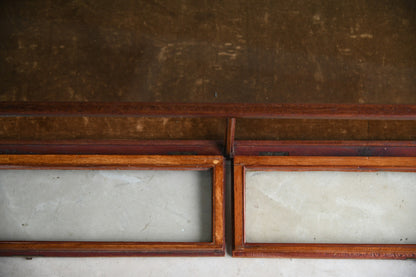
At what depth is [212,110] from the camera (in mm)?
737

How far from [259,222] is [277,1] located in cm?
109

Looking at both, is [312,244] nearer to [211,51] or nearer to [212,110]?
[212,110]

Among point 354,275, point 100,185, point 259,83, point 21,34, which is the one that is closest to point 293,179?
point 354,275

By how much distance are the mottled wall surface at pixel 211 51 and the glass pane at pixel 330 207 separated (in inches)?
18.3

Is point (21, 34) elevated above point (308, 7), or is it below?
below

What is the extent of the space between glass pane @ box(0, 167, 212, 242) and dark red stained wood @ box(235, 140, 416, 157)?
0.19 metres

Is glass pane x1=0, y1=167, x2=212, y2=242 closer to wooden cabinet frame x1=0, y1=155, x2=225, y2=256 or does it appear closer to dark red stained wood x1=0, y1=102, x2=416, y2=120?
wooden cabinet frame x1=0, y1=155, x2=225, y2=256

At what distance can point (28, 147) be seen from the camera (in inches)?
44.0

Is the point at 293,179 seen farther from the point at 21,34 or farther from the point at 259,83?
the point at 21,34

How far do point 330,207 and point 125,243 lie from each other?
0.72 meters

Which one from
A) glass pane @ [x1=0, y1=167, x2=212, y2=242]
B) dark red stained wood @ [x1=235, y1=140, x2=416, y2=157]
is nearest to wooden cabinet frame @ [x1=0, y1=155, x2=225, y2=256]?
glass pane @ [x1=0, y1=167, x2=212, y2=242]

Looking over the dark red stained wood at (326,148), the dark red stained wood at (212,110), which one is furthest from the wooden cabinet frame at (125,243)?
the dark red stained wood at (212,110)

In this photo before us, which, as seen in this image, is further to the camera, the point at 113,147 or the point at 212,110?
the point at 113,147

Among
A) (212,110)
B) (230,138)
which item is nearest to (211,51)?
(230,138)
